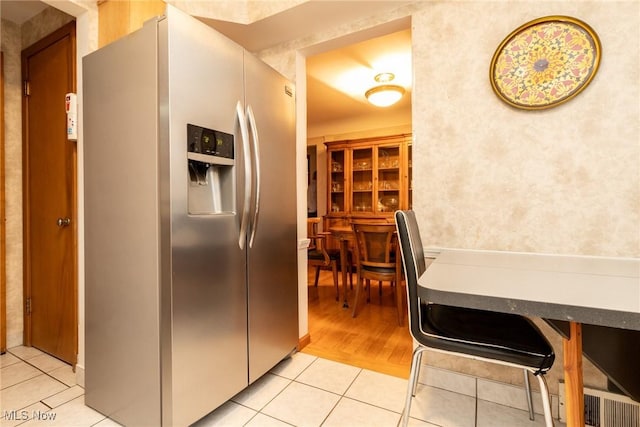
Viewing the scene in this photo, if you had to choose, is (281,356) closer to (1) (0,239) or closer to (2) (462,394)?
(2) (462,394)

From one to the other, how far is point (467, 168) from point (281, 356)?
160cm

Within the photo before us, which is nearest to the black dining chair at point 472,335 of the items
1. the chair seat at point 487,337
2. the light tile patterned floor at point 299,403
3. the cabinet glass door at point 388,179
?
the chair seat at point 487,337

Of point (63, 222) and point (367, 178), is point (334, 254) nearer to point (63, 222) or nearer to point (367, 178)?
point (367, 178)

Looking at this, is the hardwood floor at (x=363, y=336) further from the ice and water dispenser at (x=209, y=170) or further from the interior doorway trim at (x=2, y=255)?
the interior doorway trim at (x=2, y=255)

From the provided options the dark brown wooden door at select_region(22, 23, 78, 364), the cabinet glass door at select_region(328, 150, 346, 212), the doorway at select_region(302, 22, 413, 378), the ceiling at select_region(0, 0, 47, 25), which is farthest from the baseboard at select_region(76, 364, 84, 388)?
the cabinet glass door at select_region(328, 150, 346, 212)

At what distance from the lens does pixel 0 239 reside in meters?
2.11

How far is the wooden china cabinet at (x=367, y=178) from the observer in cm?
458

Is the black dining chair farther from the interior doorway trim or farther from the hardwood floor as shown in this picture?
the interior doorway trim

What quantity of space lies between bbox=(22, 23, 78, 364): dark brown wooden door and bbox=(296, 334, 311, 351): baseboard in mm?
1442

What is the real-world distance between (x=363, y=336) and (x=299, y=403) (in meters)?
0.96

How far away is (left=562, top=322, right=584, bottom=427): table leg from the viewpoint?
0.88 m

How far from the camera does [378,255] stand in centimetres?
283

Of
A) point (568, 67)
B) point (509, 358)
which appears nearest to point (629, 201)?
point (568, 67)

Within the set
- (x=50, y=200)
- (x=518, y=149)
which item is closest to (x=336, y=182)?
(x=518, y=149)
